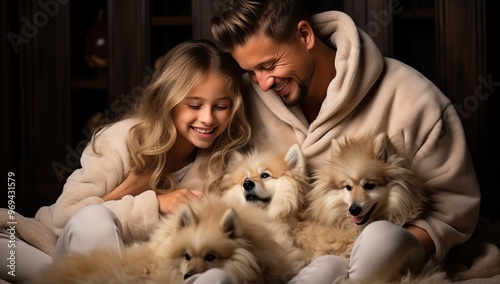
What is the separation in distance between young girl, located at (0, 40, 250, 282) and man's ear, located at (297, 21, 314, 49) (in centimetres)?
24

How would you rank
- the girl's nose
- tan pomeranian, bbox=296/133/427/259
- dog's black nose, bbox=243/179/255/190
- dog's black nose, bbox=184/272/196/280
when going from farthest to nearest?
A: 1. the girl's nose
2. dog's black nose, bbox=243/179/255/190
3. tan pomeranian, bbox=296/133/427/259
4. dog's black nose, bbox=184/272/196/280

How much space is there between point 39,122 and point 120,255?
180cm

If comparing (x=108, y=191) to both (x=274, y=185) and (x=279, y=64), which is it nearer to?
(x=274, y=185)

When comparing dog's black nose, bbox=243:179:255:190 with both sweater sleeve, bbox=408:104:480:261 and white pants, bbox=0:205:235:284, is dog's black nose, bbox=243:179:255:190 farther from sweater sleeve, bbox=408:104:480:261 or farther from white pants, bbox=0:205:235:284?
sweater sleeve, bbox=408:104:480:261

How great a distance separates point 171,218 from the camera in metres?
1.84

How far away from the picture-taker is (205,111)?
2.25 metres

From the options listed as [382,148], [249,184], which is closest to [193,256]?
[249,184]

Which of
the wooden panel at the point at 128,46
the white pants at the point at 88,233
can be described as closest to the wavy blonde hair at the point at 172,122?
the white pants at the point at 88,233

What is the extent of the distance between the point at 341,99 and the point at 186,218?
0.69 metres

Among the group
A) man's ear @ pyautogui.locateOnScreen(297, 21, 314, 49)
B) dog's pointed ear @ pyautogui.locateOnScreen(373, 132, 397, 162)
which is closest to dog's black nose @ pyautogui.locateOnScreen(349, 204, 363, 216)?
dog's pointed ear @ pyautogui.locateOnScreen(373, 132, 397, 162)

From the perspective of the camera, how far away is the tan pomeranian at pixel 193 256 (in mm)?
1683

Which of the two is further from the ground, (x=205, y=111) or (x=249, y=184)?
(x=205, y=111)

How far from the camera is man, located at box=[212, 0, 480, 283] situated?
6.95 ft

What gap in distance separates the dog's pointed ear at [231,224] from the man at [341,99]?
0.52 m
